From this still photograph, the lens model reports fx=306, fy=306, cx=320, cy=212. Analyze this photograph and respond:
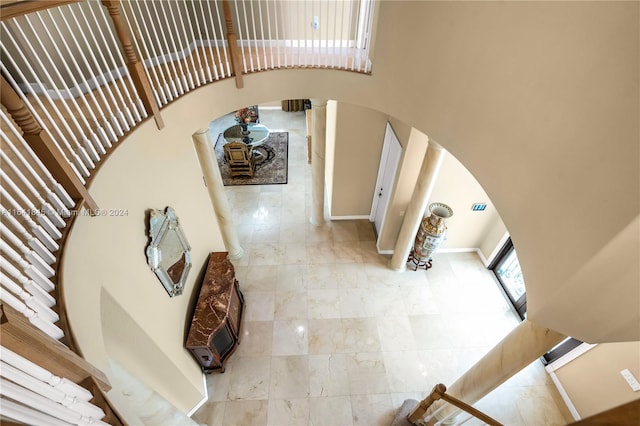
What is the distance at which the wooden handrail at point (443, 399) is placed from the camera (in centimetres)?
262

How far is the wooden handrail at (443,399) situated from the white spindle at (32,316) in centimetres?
304

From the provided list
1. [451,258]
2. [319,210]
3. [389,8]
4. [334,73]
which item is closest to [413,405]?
[451,258]

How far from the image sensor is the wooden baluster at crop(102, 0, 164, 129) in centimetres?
229

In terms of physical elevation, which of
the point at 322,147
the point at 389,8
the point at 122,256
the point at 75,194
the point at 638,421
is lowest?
the point at 322,147

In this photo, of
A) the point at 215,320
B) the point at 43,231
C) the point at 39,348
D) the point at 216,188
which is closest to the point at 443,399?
the point at 215,320

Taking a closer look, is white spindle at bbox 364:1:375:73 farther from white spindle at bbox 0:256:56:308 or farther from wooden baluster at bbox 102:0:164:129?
white spindle at bbox 0:256:56:308

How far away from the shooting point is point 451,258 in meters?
6.18

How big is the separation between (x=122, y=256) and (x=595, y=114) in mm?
3339

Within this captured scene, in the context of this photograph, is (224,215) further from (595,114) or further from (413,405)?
(595,114)

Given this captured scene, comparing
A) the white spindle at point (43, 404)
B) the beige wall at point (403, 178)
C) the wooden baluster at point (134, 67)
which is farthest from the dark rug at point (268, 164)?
the white spindle at point (43, 404)

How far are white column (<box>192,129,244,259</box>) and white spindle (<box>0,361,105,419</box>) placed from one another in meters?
3.63

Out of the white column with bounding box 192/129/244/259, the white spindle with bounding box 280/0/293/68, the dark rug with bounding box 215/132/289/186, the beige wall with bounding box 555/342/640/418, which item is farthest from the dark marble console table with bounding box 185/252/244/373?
the beige wall with bounding box 555/342/640/418

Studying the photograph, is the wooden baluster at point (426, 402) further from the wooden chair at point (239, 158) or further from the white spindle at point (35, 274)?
the wooden chair at point (239, 158)

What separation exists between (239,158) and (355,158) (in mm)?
3356
